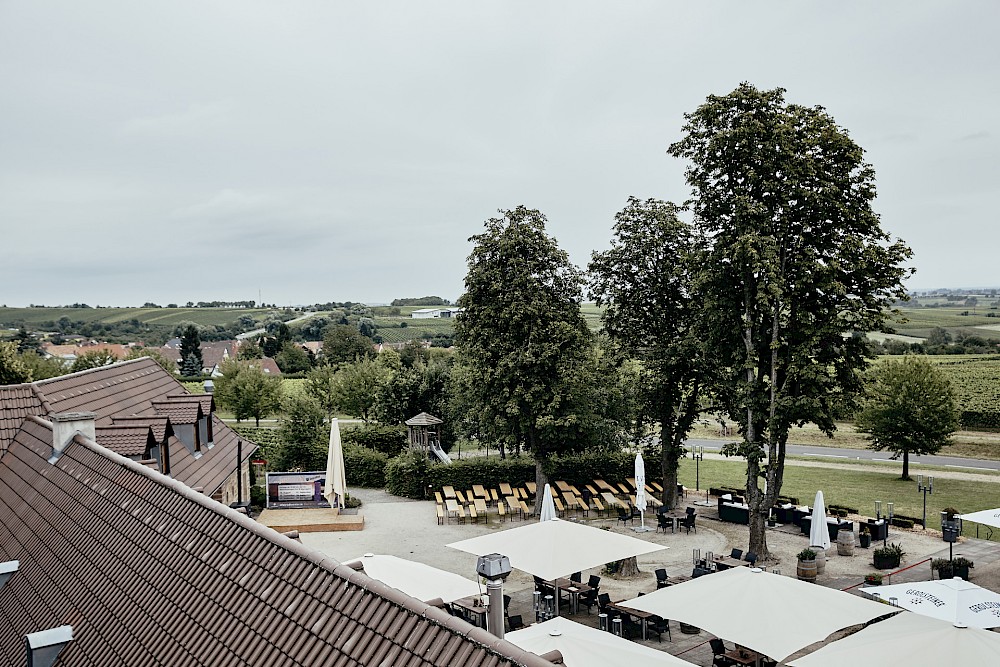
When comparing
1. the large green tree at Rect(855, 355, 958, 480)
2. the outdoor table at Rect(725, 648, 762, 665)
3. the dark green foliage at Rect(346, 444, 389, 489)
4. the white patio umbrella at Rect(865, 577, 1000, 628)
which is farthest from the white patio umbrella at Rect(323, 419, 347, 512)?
the large green tree at Rect(855, 355, 958, 480)

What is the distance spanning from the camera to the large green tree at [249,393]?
155ft

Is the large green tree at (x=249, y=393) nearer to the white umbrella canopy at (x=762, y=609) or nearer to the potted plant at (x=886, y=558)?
the potted plant at (x=886, y=558)

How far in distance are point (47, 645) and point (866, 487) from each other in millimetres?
32143

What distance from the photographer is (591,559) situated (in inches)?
573

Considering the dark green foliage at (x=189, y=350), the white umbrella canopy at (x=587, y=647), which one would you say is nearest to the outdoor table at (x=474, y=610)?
the white umbrella canopy at (x=587, y=647)

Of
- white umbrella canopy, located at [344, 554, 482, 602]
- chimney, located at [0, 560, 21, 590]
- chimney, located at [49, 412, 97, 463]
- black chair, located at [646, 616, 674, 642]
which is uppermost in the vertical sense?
chimney, located at [49, 412, 97, 463]

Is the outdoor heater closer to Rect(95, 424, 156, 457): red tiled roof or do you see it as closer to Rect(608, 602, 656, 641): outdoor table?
Rect(608, 602, 656, 641): outdoor table

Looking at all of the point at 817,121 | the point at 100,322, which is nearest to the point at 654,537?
the point at 817,121

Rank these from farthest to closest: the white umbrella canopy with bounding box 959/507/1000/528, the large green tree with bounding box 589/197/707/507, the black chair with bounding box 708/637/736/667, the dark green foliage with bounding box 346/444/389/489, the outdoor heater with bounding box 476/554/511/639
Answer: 1. the dark green foliage with bounding box 346/444/389/489
2. the large green tree with bounding box 589/197/707/507
3. the white umbrella canopy with bounding box 959/507/1000/528
4. the black chair with bounding box 708/637/736/667
5. the outdoor heater with bounding box 476/554/511/639

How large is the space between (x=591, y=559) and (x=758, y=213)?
10.2m

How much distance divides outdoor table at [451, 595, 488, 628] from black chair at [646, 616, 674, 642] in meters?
3.31

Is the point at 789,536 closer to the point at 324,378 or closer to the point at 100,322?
the point at 324,378

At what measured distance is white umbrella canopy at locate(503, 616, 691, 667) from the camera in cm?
961

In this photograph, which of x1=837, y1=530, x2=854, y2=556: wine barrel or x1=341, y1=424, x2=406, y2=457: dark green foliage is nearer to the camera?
x1=837, y1=530, x2=854, y2=556: wine barrel
